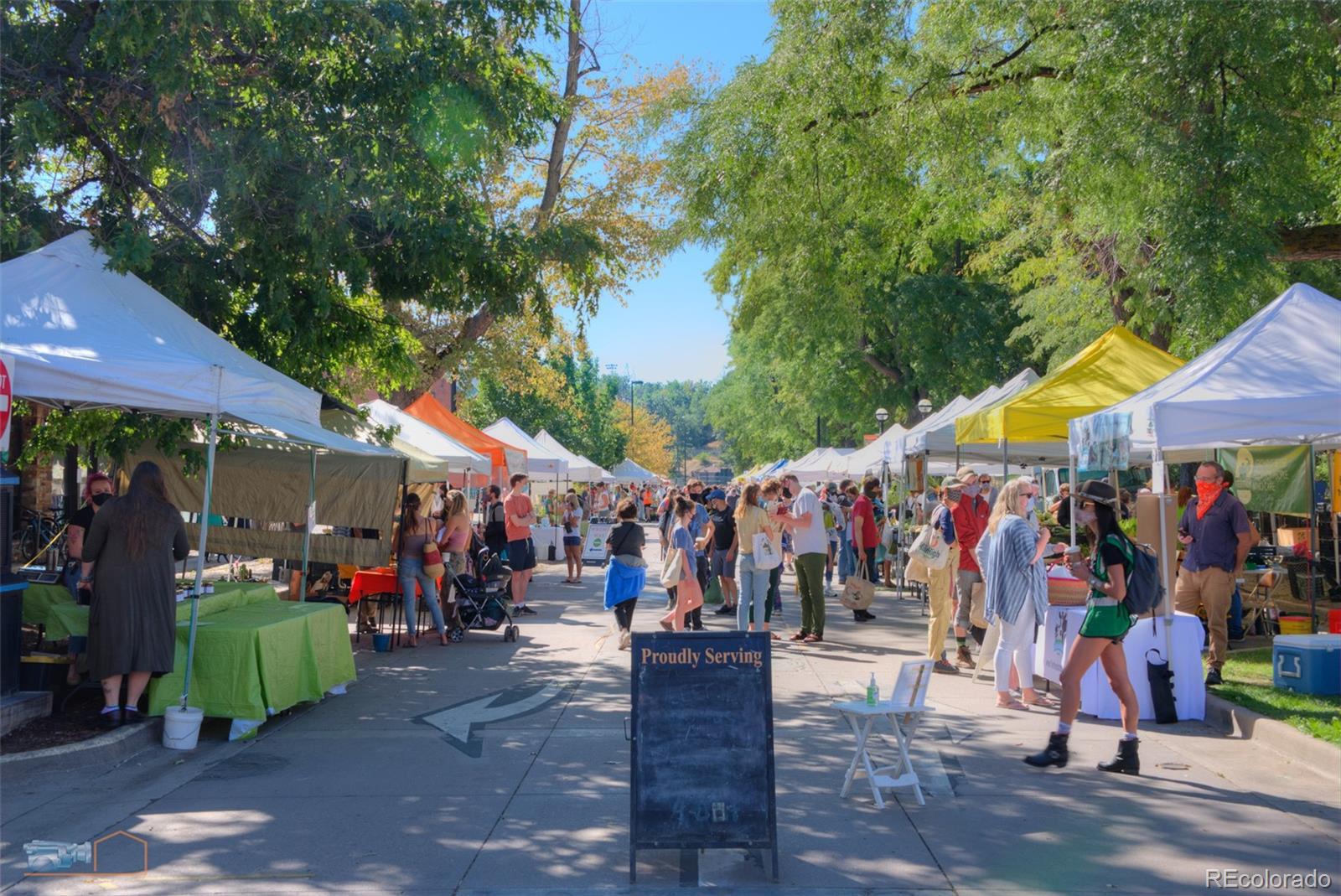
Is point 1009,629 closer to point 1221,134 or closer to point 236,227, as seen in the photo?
point 1221,134

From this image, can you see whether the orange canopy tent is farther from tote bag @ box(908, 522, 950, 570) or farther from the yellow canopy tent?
tote bag @ box(908, 522, 950, 570)

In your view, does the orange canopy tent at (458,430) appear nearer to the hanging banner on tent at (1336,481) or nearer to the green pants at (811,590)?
the green pants at (811,590)

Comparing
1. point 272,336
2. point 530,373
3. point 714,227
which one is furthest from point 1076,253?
point 272,336

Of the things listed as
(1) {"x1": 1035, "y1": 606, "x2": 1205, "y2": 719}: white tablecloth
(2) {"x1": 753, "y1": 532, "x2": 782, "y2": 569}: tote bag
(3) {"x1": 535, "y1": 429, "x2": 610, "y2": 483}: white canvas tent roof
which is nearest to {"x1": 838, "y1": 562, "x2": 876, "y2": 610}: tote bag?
(2) {"x1": 753, "y1": 532, "x2": 782, "y2": 569}: tote bag

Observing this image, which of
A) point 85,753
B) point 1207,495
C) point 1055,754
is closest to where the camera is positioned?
point 1055,754

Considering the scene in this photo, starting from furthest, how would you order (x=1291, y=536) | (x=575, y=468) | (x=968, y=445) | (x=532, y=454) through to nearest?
(x=575, y=468) → (x=532, y=454) → (x=968, y=445) → (x=1291, y=536)

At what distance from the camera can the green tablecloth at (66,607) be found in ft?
28.3

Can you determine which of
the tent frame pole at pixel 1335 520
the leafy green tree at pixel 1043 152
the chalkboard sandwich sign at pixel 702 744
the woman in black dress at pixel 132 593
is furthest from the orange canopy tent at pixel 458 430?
the chalkboard sandwich sign at pixel 702 744

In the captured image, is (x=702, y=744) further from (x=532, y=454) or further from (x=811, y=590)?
A: (x=532, y=454)

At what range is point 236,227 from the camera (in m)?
10.9

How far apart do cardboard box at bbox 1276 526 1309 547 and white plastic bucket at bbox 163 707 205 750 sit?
13.5 meters

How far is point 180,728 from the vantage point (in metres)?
7.94

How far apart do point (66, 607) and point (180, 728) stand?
1570 mm

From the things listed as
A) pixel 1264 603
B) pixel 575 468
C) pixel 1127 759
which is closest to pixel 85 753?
pixel 1127 759
